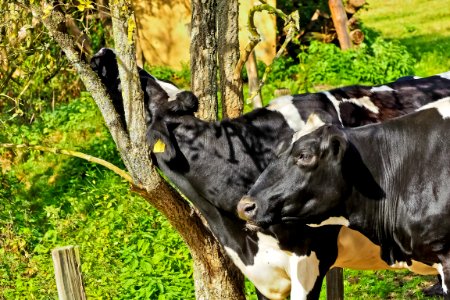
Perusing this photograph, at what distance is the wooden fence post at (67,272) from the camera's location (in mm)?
6387

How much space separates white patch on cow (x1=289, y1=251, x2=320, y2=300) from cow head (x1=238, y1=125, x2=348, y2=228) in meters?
0.73

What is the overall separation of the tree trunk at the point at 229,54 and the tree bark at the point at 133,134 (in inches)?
34.9

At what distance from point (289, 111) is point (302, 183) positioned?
109cm

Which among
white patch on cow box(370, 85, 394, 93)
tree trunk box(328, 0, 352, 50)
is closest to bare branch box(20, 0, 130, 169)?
white patch on cow box(370, 85, 394, 93)

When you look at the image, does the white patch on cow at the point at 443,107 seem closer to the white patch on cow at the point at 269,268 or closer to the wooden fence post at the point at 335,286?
the white patch on cow at the point at 269,268

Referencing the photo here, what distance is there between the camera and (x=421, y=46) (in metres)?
20.6

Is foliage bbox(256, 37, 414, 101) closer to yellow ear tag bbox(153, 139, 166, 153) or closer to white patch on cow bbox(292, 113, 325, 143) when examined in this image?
yellow ear tag bbox(153, 139, 166, 153)

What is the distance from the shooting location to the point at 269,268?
7070 mm

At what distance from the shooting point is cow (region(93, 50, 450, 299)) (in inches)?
274

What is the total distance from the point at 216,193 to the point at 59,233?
4.13 meters

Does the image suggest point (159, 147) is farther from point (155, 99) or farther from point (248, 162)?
point (248, 162)

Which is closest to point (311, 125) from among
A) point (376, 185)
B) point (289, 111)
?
point (376, 185)

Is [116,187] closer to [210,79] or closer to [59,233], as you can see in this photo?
[59,233]

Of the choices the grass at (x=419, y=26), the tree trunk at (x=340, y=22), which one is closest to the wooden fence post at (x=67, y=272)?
the tree trunk at (x=340, y=22)
